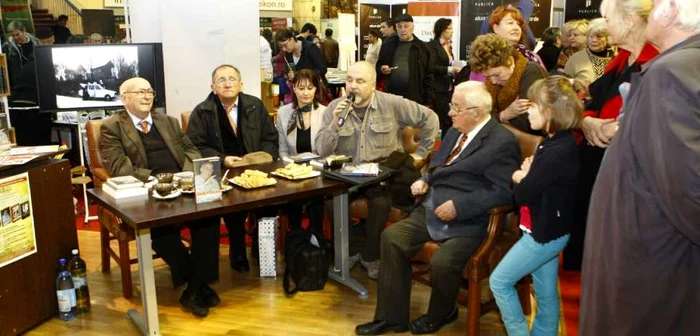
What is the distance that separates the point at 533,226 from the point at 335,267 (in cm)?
154

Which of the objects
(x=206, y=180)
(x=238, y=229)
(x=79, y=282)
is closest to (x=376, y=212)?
(x=238, y=229)

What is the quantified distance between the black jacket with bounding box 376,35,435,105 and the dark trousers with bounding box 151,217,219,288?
3.65 meters

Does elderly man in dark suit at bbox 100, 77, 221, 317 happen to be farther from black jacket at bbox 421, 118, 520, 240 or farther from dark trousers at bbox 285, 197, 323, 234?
black jacket at bbox 421, 118, 520, 240

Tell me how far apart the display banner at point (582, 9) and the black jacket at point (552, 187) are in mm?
6375

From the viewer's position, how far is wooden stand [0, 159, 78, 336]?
3.01 meters

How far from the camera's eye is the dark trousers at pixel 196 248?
343cm

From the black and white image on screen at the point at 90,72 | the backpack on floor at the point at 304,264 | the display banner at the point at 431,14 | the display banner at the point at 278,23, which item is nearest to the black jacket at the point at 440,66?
the display banner at the point at 431,14

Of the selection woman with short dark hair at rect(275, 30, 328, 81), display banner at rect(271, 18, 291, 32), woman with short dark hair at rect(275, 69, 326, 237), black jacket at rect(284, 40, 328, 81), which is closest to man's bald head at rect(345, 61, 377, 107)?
woman with short dark hair at rect(275, 69, 326, 237)

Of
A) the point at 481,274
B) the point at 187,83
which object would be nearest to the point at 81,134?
the point at 187,83

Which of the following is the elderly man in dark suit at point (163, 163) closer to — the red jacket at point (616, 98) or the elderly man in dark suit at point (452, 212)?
the elderly man in dark suit at point (452, 212)

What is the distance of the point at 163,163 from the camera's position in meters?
3.66

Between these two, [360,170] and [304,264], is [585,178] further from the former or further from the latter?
[304,264]

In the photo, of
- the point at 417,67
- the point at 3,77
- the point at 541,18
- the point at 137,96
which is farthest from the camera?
the point at 541,18

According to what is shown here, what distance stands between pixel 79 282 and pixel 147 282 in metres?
0.63
